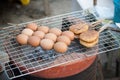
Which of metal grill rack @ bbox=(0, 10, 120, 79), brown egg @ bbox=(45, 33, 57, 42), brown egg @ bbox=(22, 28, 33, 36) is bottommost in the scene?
metal grill rack @ bbox=(0, 10, 120, 79)

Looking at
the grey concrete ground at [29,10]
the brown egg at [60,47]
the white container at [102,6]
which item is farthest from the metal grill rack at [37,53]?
the grey concrete ground at [29,10]

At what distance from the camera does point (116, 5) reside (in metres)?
2.25

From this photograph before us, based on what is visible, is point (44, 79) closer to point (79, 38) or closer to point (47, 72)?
point (47, 72)

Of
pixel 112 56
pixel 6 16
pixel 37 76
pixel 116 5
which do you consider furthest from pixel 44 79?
pixel 6 16

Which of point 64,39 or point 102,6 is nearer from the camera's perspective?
point 64,39

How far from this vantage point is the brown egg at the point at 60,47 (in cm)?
180

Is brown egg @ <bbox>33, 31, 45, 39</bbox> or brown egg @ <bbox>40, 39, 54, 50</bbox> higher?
brown egg @ <bbox>33, 31, 45, 39</bbox>

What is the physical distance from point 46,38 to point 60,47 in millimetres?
152

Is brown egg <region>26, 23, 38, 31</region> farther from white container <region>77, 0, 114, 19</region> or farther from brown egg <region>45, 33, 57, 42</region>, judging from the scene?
white container <region>77, 0, 114, 19</region>

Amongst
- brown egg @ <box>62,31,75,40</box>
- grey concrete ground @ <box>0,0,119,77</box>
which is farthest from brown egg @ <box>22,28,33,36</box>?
grey concrete ground @ <box>0,0,119,77</box>

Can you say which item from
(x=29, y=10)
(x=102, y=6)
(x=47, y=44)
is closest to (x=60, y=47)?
(x=47, y=44)

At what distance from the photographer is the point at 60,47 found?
1797mm

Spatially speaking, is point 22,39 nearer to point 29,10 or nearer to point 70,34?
point 70,34

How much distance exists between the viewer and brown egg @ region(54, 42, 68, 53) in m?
1.80
